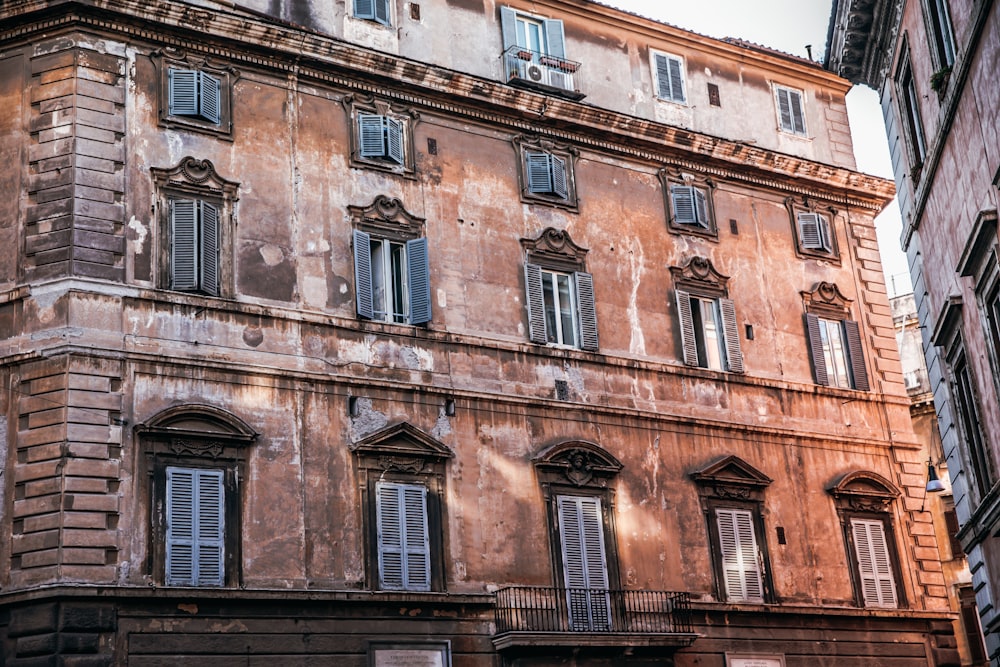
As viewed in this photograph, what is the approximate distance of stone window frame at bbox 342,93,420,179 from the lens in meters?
24.5

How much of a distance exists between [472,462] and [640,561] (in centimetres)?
361

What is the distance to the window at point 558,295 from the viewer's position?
83.5 ft

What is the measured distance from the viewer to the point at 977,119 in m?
16.0

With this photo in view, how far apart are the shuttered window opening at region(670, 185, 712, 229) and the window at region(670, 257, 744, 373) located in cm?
81

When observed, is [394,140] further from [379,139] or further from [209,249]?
[209,249]

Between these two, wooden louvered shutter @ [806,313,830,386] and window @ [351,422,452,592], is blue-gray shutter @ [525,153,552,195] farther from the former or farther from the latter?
wooden louvered shutter @ [806,313,830,386]

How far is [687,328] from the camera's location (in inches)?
1067

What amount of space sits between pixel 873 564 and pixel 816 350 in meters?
4.38

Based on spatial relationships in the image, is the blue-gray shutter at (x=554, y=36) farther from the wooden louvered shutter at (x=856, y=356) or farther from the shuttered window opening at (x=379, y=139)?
the wooden louvered shutter at (x=856, y=356)

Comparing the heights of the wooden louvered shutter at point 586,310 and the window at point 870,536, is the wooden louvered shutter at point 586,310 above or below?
above

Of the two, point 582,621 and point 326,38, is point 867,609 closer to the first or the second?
point 582,621

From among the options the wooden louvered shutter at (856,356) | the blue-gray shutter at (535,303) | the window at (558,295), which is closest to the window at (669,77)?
the window at (558,295)

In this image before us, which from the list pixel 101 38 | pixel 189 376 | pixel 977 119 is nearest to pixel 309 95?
pixel 101 38

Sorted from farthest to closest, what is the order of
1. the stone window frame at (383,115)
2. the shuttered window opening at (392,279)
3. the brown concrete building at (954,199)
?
the stone window frame at (383,115), the shuttered window opening at (392,279), the brown concrete building at (954,199)
